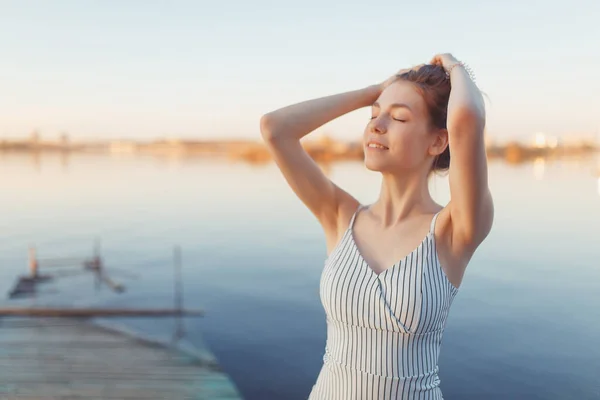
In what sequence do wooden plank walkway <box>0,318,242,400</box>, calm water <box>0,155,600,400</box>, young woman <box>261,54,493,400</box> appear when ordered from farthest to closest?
calm water <box>0,155,600,400</box>
wooden plank walkway <box>0,318,242,400</box>
young woman <box>261,54,493,400</box>

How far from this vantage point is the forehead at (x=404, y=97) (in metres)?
1.36

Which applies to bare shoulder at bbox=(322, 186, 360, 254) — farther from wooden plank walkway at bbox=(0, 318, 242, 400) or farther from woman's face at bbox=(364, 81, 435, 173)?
wooden plank walkway at bbox=(0, 318, 242, 400)

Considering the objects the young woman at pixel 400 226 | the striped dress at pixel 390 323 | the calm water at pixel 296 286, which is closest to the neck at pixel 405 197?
the young woman at pixel 400 226

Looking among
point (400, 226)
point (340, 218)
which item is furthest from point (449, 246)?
point (340, 218)

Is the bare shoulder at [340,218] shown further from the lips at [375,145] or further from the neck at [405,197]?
the lips at [375,145]

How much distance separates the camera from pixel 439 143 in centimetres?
142

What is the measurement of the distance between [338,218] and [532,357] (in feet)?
38.4

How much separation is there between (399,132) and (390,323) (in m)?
0.51

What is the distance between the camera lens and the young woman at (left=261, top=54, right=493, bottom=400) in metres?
1.23

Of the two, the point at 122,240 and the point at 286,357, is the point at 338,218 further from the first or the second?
the point at 122,240

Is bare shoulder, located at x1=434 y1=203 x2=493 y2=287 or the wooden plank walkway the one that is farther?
the wooden plank walkway

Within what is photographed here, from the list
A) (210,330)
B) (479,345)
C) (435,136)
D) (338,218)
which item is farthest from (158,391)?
(479,345)

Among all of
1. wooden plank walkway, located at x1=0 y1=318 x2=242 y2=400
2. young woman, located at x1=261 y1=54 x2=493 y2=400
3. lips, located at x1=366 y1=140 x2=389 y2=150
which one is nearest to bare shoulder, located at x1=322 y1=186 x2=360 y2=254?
young woman, located at x1=261 y1=54 x2=493 y2=400

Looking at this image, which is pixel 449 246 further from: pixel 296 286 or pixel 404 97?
pixel 296 286
